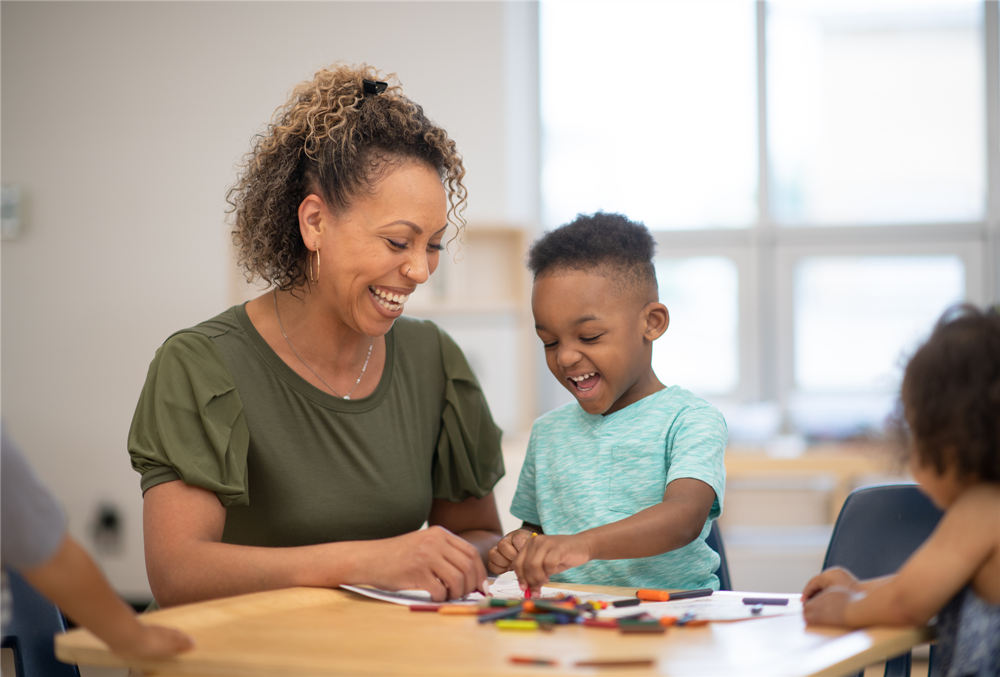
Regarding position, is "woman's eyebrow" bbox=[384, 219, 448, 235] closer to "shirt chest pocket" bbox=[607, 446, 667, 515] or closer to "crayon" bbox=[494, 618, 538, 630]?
"shirt chest pocket" bbox=[607, 446, 667, 515]

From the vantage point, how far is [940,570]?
1.07 metres

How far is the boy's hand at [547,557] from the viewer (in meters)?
1.31

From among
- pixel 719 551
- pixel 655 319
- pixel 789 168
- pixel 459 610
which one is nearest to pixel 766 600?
pixel 459 610

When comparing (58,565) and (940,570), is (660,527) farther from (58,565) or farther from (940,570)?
(58,565)


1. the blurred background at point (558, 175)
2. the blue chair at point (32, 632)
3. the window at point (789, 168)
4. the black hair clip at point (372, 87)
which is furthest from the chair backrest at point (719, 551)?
the window at point (789, 168)

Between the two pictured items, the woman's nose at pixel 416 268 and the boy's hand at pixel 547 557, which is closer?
the boy's hand at pixel 547 557

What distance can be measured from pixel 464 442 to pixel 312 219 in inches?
19.5

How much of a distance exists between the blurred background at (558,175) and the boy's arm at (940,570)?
3312 millimetres

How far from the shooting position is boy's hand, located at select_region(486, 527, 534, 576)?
1527 millimetres

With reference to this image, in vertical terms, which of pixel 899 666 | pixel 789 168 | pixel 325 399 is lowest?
pixel 899 666

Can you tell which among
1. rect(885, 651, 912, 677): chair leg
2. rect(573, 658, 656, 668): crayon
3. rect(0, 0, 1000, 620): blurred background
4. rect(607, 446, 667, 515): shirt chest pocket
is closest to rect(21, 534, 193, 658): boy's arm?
rect(573, 658, 656, 668): crayon

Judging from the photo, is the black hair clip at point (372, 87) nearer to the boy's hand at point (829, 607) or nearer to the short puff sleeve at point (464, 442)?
the short puff sleeve at point (464, 442)

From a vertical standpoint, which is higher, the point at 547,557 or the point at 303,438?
the point at 303,438

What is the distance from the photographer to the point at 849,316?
183 inches
